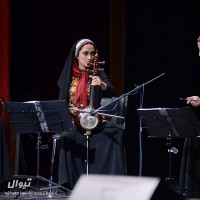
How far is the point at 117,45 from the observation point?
6293 mm

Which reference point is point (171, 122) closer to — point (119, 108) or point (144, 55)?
point (119, 108)

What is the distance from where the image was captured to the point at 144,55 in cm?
623

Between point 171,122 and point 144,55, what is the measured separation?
1.83m

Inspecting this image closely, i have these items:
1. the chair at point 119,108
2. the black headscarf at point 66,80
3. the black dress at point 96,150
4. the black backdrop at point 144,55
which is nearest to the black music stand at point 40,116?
the black dress at point 96,150

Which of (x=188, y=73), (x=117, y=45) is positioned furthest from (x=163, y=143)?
(x=117, y=45)

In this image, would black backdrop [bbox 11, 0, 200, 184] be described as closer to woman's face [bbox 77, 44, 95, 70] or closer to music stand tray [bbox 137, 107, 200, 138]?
woman's face [bbox 77, 44, 95, 70]

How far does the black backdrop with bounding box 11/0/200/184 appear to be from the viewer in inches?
245

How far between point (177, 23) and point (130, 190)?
16.3 feet

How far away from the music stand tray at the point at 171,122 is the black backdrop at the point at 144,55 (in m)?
1.58

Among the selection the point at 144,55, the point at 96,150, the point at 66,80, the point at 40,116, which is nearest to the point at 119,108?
the point at 96,150

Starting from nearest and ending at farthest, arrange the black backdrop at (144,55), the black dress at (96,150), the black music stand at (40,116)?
the black music stand at (40,116), the black dress at (96,150), the black backdrop at (144,55)

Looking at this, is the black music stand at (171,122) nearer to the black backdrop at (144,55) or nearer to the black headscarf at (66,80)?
the black headscarf at (66,80)

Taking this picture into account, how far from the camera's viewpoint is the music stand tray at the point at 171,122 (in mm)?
4414

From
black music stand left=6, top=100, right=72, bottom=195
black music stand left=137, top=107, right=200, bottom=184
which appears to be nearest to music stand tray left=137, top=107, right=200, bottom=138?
black music stand left=137, top=107, right=200, bottom=184
